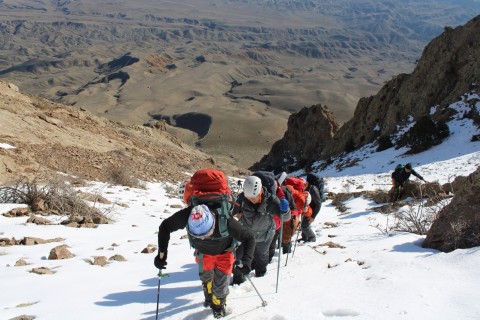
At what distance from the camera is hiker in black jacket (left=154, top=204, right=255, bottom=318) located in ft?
14.9

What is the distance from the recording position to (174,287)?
5699 millimetres

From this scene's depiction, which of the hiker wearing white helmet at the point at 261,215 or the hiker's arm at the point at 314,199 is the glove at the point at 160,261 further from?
the hiker's arm at the point at 314,199

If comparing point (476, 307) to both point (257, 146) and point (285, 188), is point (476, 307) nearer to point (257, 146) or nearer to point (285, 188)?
point (285, 188)

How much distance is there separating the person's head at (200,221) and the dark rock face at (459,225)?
2.95 metres

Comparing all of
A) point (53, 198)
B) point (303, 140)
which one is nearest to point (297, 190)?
point (53, 198)

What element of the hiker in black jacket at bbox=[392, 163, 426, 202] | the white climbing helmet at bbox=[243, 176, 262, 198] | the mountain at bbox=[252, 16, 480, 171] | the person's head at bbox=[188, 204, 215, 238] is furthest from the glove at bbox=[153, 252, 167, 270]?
the mountain at bbox=[252, 16, 480, 171]

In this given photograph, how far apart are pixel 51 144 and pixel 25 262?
10.3 metres

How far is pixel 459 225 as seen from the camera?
552 cm

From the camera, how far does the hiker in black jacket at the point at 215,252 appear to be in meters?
4.54

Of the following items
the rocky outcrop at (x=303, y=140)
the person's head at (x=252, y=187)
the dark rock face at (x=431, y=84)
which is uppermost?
the dark rock face at (x=431, y=84)

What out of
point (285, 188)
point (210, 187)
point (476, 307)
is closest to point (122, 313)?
point (210, 187)

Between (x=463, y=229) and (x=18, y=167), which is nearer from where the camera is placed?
(x=463, y=229)

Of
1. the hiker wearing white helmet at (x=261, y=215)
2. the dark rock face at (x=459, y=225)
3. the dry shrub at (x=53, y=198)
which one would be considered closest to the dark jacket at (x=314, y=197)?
the hiker wearing white helmet at (x=261, y=215)

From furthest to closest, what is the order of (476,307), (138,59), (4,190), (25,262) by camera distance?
(138,59) → (4,190) → (25,262) → (476,307)
